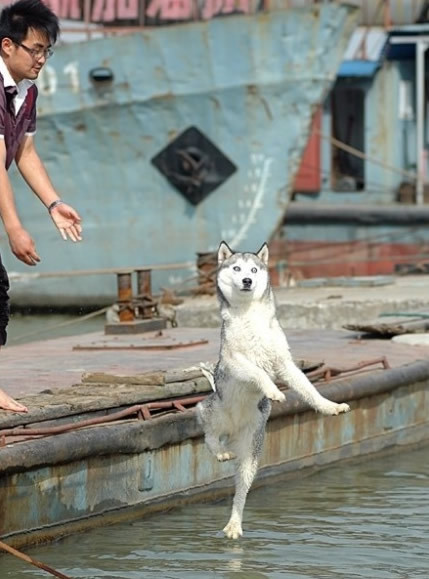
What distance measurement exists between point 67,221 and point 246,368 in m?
1.14

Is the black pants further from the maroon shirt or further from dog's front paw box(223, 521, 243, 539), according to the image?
dog's front paw box(223, 521, 243, 539)

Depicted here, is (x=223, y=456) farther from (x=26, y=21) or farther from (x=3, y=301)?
(x=26, y=21)

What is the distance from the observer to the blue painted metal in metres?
22.4

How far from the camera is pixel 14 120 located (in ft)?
25.9

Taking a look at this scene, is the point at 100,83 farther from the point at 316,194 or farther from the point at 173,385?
the point at 173,385

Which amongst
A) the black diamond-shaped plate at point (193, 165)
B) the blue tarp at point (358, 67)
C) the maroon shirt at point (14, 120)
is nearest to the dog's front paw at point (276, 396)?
the maroon shirt at point (14, 120)

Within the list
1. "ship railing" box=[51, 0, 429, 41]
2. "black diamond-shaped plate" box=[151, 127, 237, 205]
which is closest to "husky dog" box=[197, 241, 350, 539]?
"black diamond-shaped plate" box=[151, 127, 237, 205]

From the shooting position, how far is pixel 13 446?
8.09 m

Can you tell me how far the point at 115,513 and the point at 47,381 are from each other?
5.55ft

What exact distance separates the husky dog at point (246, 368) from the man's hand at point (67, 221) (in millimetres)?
759

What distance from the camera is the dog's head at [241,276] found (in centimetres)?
784

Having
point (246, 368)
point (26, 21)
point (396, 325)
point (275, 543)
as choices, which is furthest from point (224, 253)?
point (396, 325)

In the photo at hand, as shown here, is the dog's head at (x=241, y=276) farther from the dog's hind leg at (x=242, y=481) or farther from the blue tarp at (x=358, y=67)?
the blue tarp at (x=358, y=67)

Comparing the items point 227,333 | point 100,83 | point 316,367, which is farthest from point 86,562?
point 100,83
